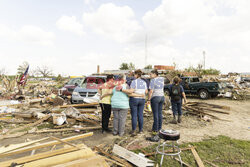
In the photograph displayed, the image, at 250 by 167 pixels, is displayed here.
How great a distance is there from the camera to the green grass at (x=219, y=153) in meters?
3.48

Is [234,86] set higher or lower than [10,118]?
higher

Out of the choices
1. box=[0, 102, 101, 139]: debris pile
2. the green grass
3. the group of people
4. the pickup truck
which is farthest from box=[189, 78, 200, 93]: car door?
the group of people

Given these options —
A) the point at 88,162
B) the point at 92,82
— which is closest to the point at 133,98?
the point at 88,162

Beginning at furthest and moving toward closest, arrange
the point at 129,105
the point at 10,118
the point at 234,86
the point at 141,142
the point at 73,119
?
the point at 234,86, the point at 10,118, the point at 73,119, the point at 129,105, the point at 141,142

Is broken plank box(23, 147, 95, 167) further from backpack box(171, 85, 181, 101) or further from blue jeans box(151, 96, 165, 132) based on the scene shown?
backpack box(171, 85, 181, 101)

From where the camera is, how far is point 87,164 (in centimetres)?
A: 251

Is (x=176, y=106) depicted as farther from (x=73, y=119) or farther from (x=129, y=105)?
(x=73, y=119)

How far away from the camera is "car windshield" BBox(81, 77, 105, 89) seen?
9250 mm

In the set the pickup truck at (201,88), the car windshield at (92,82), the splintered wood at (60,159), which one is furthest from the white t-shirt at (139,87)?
the pickup truck at (201,88)

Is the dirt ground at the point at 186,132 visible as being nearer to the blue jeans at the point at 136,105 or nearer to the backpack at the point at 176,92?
the blue jeans at the point at 136,105

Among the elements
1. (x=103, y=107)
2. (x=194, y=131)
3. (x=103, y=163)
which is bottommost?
(x=194, y=131)

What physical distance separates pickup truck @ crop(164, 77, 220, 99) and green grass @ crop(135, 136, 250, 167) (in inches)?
371

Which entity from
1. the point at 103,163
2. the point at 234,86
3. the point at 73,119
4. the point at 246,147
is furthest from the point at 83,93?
the point at 234,86

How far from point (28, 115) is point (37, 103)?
13.4ft
